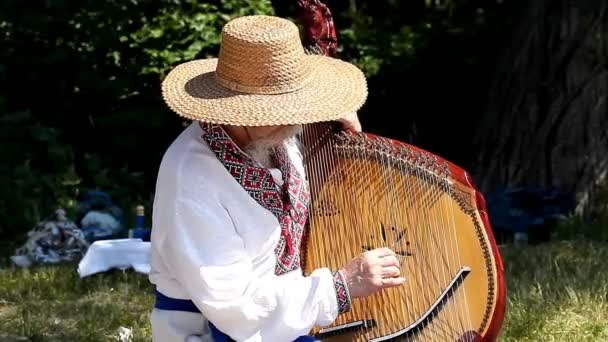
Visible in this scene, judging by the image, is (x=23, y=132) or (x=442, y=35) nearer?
(x=23, y=132)

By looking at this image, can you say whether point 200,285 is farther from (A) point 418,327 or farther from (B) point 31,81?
(B) point 31,81

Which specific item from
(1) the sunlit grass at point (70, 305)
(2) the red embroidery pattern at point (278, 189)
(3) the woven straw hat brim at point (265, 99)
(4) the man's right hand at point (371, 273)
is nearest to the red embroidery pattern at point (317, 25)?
(3) the woven straw hat brim at point (265, 99)

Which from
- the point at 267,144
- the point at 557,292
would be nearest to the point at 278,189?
the point at 267,144

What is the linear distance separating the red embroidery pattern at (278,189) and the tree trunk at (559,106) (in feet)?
9.42

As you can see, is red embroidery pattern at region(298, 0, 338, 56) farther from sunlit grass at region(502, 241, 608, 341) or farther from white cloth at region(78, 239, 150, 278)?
white cloth at region(78, 239, 150, 278)

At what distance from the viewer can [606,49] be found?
19.2ft

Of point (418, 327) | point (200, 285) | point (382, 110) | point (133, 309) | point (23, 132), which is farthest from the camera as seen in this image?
point (382, 110)

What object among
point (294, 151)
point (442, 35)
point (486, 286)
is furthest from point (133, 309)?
point (442, 35)

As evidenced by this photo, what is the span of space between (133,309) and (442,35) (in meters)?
3.41

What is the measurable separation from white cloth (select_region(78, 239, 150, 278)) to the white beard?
208 centimetres

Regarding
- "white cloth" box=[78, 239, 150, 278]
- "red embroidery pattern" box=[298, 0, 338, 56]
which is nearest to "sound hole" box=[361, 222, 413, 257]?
"red embroidery pattern" box=[298, 0, 338, 56]

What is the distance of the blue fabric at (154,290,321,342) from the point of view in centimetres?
303

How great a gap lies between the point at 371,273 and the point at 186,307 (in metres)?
Result: 0.50

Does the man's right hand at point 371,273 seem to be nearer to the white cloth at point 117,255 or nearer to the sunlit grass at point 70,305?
the sunlit grass at point 70,305
